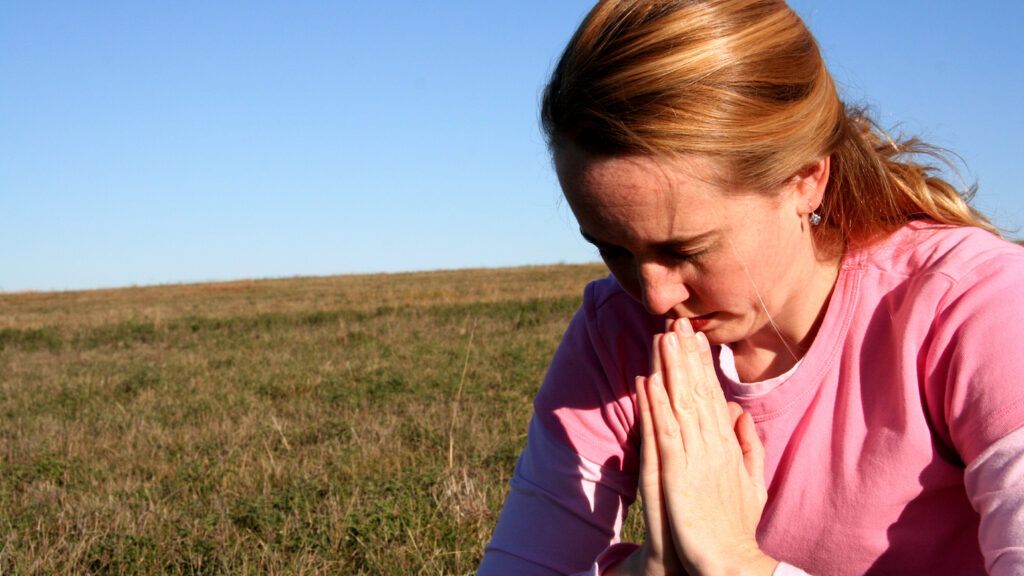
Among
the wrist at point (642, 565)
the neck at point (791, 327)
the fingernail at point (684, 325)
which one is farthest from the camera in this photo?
the neck at point (791, 327)

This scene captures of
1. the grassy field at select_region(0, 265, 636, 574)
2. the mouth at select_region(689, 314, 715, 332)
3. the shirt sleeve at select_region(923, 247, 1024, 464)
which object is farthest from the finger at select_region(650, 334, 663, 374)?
the grassy field at select_region(0, 265, 636, 574)

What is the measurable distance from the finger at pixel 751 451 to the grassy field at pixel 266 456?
5.41ft

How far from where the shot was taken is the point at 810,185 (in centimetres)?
163

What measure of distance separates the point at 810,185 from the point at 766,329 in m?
0.27

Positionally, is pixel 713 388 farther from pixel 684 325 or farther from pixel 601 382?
pixel 601 382

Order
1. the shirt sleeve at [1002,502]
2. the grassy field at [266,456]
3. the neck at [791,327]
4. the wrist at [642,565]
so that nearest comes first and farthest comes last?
the shirt sleeve at [1002,502] → the wrist at [642,565] → the neck at [791,327] → the grassy field at [266,456]

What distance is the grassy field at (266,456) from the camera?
3.31 m

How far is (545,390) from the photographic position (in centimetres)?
186

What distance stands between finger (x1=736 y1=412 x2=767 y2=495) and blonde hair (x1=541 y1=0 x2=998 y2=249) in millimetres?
377

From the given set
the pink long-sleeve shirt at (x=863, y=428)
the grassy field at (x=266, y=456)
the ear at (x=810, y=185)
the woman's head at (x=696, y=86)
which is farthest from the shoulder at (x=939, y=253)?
the grassy field at (x=266, y=456)

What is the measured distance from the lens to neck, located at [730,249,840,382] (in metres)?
1.68

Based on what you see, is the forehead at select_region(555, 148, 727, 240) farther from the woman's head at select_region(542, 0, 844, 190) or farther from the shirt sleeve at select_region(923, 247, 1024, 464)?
the shirt sleeve at select_region(923, 247, 1024, 464)

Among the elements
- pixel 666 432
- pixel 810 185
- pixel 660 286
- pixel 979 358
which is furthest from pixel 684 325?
pixel 979 358

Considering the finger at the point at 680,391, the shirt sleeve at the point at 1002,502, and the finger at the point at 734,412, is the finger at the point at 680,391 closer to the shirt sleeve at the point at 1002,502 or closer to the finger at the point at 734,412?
the finger at the point at 734,412
